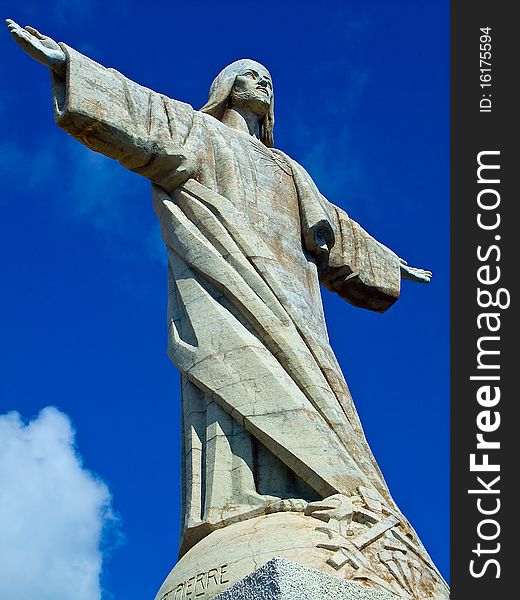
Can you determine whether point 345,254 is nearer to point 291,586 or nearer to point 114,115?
point 114,115

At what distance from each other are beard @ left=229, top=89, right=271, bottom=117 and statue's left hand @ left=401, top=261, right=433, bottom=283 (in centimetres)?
239

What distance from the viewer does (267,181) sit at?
10633 mm

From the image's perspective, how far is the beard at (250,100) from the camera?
11.4 meters

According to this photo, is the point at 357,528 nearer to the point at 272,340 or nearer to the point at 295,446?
the point at 295,446

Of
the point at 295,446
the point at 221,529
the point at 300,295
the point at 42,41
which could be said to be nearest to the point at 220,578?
the point at 221,529

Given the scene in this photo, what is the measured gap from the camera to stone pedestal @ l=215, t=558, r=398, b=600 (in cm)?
701

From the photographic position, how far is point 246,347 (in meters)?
8.93

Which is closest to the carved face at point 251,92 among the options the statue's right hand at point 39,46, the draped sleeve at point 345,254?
the draped sleeve at point 345,254

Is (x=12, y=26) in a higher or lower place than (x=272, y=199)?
higher

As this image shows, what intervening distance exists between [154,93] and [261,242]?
71.2 inches

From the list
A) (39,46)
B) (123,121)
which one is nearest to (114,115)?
(123,121)

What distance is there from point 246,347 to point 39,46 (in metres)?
3.22

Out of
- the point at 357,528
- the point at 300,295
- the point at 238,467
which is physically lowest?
the point at 357,528

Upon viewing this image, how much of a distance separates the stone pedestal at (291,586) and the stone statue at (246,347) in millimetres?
154
